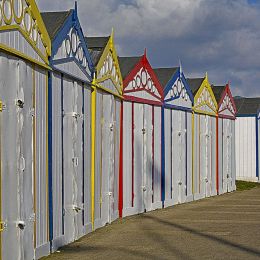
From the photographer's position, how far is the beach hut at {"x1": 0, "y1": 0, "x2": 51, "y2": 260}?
881 centimetres

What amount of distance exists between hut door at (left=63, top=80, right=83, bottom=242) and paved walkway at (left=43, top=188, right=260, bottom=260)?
0.35 m

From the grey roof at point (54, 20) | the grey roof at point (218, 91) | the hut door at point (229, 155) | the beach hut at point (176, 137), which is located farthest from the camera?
the hut door at point (229, 155)

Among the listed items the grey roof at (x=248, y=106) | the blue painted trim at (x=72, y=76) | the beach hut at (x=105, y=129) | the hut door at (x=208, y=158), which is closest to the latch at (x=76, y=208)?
the beach hut at (x=105, y=129)

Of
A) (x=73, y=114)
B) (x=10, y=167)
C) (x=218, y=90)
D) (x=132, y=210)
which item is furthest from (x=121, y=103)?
(x=218, y=90)

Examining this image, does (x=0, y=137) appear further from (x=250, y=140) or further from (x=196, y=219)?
(x=250, y=140)

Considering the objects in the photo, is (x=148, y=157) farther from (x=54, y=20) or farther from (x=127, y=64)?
(x=54, y=20)

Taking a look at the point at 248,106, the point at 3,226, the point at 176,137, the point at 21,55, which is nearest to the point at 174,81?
the point at 176,137

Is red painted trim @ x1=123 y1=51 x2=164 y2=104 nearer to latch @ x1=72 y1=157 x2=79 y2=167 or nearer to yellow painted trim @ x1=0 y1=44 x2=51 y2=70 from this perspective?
latch @ x1=72 y1=157 x2=79 y2=167

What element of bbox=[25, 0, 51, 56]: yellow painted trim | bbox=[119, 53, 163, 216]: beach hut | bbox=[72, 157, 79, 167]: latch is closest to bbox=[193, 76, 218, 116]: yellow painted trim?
bbox=[119, 53, 163, 216]: beach hut

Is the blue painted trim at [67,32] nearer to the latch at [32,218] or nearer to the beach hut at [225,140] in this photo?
the latch at [32,218]

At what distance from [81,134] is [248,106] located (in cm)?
2470

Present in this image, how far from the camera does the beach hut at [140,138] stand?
16.7 metres

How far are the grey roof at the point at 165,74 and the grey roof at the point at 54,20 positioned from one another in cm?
844

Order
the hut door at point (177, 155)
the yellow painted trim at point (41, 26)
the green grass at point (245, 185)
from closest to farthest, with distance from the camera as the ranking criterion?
the yellow painted trim at point (41, 26) → the hut door at point (177, 155) → the green grass at point (245, 185)
